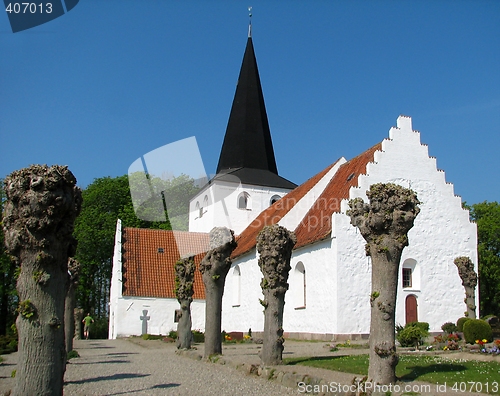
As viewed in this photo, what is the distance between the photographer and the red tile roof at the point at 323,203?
83.5 ft

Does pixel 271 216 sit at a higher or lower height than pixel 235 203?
lower

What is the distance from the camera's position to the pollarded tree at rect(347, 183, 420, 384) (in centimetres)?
884

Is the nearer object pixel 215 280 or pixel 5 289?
pixel 215 280

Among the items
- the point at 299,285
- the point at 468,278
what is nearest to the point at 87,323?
the point at 299,285

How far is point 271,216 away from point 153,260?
8.21 meters

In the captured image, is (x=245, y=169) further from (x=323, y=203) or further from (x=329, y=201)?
(x=329, y=201)

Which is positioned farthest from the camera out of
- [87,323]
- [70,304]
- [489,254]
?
[489,254]

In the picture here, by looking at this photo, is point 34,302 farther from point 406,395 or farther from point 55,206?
point 406,395

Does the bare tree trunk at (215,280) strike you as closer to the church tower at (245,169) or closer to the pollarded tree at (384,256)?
the pollarded tree at (384,256)

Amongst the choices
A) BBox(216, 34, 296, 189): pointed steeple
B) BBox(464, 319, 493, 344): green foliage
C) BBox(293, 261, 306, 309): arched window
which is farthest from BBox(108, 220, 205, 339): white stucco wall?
BBox(464, 319, 493, 344): green foliage

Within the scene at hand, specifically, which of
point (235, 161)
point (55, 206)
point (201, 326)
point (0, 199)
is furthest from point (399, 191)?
point (0, 199)

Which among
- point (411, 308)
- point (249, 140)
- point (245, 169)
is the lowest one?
point (411, 308)

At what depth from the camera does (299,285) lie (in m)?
26.4

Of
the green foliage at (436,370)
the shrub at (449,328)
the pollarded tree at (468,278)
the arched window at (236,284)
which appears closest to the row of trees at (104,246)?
the arched window at (236,284)
